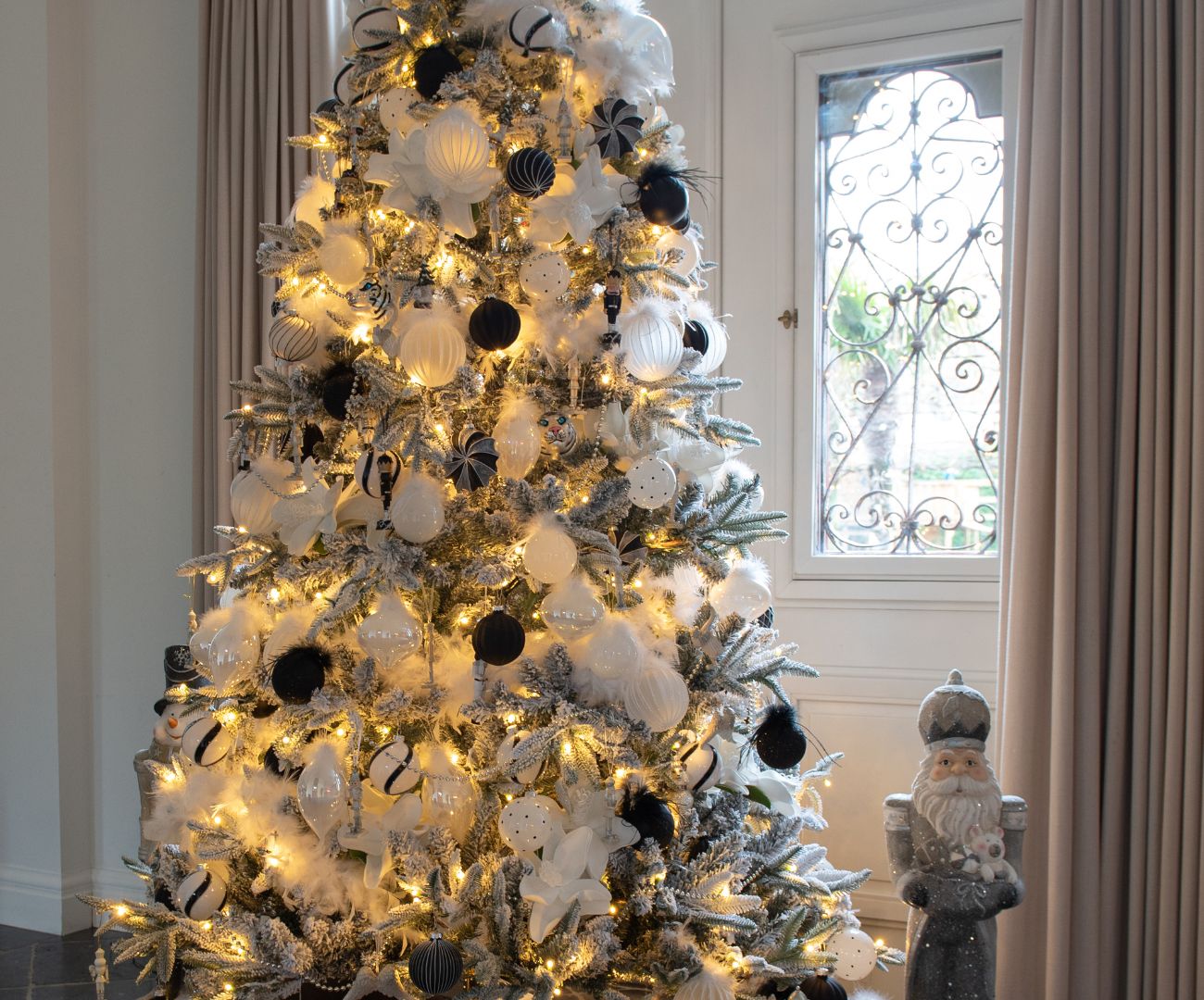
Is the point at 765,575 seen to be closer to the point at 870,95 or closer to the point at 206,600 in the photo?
the point at 870,95

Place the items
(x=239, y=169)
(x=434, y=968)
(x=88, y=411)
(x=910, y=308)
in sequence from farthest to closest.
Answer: (x=88, y=411) < (x=239, y=169) < (x=910, y=308) < (x=434, y=968)

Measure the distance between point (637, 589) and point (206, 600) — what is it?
1.89 meters

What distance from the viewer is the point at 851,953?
167 cm

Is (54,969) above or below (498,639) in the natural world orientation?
below

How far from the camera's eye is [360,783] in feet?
5.10

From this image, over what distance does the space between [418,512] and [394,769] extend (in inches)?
14.4

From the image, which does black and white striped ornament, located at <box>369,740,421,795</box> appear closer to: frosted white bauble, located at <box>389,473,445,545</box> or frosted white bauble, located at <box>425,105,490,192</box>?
frosted white bauble, located at <box>389,473,445,545</box>

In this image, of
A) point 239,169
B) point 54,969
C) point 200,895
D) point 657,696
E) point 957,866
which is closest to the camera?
point 657,696

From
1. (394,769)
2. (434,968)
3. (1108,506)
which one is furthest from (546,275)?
(1108,506)

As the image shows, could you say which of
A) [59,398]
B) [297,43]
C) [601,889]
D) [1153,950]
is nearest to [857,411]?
[1153,950]

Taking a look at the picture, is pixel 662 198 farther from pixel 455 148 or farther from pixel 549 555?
pixel 549 555

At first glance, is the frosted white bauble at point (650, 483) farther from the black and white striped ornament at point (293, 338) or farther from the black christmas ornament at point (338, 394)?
the black and white striped ornament at point (293, 338)

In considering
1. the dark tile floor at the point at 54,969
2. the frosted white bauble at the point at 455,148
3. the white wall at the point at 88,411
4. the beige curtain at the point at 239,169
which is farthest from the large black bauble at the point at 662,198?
the dark tile floor at the point at 54,969

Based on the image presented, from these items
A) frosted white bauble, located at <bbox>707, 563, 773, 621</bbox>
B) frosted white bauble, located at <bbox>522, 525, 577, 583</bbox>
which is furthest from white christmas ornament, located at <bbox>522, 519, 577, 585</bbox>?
frosted white bauble, located at <bbox>707, 563, 773, 621</bbox>
